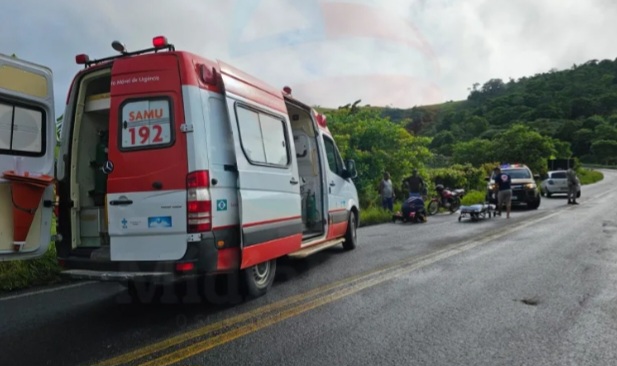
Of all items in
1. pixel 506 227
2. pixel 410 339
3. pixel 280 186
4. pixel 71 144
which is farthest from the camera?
pixel 506 227

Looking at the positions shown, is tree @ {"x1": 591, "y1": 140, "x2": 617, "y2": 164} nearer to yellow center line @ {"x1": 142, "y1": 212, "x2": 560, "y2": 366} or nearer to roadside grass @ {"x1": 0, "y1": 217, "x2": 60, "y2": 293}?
yellow center line @ {"x1": 142, "y1": 212, "x2": 560, "y2": 366}

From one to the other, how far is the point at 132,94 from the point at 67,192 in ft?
4.50

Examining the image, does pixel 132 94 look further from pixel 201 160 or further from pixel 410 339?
pixel 410 339

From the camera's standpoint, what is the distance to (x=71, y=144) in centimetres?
511

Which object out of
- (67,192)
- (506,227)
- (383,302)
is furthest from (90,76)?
(506,227)

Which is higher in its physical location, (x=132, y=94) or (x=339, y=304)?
(x=132, y=94)

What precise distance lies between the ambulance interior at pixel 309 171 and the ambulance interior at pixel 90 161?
9.99 feet

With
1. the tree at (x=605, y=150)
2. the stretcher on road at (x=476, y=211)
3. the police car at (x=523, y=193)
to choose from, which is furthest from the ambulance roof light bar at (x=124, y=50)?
the tree at (x=605, y=150)

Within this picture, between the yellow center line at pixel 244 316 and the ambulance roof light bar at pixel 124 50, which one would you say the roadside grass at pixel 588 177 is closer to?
the yellow center line at pixel 244 316

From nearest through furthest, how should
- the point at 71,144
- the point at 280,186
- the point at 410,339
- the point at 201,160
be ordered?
the point at 410,339
the point at 201,160
the point at 71,144
the point at 280,186

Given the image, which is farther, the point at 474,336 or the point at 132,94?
the point at 132,94

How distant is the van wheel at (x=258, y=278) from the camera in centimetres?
509

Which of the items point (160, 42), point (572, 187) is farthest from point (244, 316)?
point (572, 187)

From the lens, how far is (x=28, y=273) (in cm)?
642
